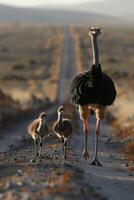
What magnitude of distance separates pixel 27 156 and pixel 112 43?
8425cm

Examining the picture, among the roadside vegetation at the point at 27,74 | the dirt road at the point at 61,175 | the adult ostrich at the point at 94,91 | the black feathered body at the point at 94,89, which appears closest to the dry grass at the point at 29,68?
the roadside vegetation at the point at 27,74

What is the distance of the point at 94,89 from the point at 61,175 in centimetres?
358

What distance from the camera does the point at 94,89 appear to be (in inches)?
615

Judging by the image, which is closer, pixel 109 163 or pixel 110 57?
pixel 109 163

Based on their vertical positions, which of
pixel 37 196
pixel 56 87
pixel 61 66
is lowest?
pixel 37 196

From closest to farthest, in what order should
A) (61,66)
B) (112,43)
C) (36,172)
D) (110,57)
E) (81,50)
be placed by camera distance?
(36,172) < (61,66) < (110,57) < (81,50) < (112,43)

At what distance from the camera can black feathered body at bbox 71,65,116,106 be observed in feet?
51.3

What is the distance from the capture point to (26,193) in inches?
442

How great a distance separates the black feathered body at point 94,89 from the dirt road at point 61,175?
134 centimetres

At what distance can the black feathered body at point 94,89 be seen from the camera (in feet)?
51.3

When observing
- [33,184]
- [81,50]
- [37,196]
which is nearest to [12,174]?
[33,184]

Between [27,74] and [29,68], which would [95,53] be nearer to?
[27,74]

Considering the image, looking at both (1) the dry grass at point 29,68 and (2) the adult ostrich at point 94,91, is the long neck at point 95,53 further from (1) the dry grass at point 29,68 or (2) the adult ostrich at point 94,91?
(1) the dry grass at point 29,68

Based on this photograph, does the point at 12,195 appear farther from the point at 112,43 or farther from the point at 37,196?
the point at 112,43
